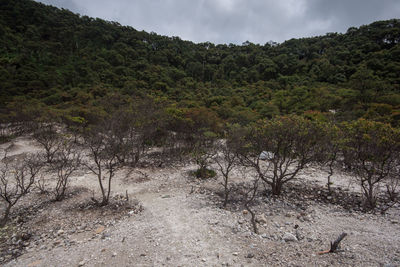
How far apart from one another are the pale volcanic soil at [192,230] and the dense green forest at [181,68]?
37.5 feet

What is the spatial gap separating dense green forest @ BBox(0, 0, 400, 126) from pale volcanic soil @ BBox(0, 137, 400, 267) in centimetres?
1143

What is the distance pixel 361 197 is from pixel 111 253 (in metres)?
11.5

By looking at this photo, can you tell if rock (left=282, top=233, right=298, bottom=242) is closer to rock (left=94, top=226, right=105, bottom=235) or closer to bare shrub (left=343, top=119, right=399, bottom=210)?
bare shrub (left=343, top=119, right=399, bottom=210)

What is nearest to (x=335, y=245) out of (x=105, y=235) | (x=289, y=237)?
(x=289, y=237)

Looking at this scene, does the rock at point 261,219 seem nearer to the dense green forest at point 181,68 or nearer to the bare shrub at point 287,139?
Result: the bare shrub at point 287,139

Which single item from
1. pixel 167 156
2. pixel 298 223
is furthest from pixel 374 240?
pixel 167 156

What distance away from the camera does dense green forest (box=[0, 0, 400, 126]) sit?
31281 mm

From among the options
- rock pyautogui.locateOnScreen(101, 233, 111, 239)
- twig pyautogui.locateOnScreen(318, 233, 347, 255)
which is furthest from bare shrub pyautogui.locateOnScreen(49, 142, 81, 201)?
twig pyautogui.locateOnScreen(318, 233, 347, 255)

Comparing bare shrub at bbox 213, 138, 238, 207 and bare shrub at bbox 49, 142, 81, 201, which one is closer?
bare shrub at bbox 213, 138, 238, 207

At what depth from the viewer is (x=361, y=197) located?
916 centimetres

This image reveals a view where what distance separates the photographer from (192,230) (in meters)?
6.20

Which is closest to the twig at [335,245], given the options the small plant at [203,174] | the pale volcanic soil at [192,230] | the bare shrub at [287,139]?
the pale volcanic soil at [192,230]

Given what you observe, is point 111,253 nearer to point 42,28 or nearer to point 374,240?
point 374,240

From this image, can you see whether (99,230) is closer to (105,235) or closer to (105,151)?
(105,235)
